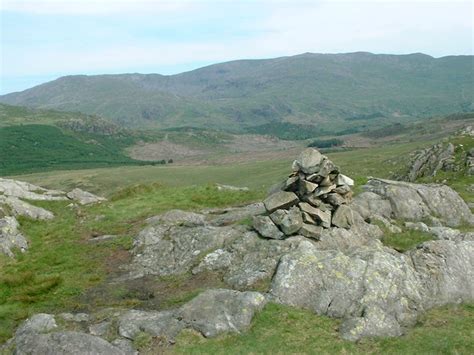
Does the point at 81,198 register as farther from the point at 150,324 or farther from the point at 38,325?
the point at 150,324

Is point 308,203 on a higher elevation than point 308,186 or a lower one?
lower

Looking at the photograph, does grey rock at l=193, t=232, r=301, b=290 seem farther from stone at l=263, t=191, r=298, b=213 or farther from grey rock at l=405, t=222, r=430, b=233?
grey rock at l=405, t=222, r=430, b=233

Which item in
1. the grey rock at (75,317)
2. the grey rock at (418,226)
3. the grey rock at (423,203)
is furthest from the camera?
the grey rock at (423,203)

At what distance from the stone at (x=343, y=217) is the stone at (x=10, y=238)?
23.6 metres

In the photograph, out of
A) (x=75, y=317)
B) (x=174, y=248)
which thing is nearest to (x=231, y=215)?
(x=174, y=248)

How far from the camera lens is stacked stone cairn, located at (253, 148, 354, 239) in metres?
29.7

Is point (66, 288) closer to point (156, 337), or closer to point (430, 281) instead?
point (156, 337)

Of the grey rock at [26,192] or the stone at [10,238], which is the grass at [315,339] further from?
the grey rock at [26,192]

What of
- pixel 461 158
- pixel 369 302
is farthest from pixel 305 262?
pixel 461 158

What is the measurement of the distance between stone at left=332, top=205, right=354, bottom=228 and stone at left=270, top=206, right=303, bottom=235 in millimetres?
2437

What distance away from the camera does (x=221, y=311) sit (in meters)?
23.4

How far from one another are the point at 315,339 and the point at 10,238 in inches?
1033

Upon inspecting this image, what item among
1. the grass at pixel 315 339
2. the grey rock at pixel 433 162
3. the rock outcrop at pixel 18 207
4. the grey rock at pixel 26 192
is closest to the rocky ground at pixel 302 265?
the grass at pixel 315 339

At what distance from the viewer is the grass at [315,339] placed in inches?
829
